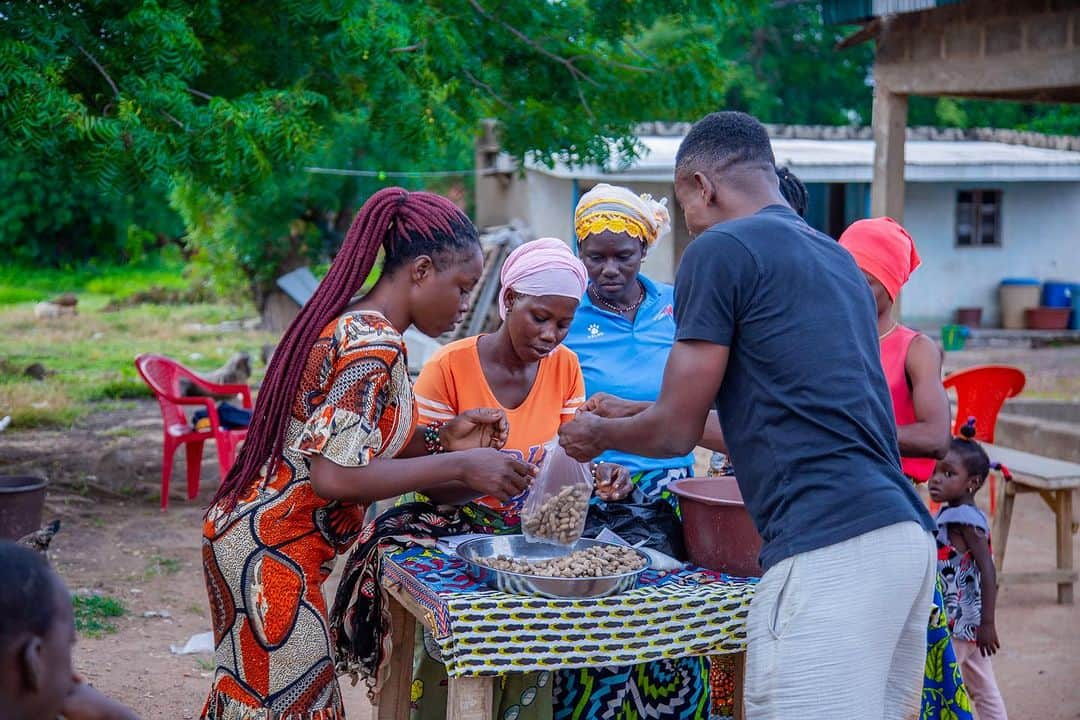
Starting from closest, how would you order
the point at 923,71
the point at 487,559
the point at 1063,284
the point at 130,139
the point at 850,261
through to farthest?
the point at 850,261 < the point at 487,559 < the point at 130,139 < the point at 923,71 < the point at 1063,284

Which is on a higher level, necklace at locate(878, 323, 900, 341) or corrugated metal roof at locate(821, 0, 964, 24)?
corrugated metal roof at locate(821, 0, 964, 24)

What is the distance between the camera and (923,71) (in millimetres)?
9789

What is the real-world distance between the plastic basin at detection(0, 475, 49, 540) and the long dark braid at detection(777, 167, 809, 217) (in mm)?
3759

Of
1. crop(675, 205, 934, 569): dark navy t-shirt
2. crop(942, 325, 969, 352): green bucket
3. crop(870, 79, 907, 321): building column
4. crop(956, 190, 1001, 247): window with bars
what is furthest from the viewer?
crop(956, 190, 1001, 247): window with bars

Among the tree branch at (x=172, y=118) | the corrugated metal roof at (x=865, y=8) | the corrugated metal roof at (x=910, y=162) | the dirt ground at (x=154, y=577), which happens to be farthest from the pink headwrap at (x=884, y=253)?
the corrugated metal roof at (x=910, y=162)

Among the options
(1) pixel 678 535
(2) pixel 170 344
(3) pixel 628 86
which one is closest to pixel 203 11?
(3) pixel 628 86

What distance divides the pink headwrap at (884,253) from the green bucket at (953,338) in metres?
14.4

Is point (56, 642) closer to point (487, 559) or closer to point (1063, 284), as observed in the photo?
point (487, 559)

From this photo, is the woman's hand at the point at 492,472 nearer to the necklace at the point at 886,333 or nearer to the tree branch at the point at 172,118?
the necklace at the point at 886,333

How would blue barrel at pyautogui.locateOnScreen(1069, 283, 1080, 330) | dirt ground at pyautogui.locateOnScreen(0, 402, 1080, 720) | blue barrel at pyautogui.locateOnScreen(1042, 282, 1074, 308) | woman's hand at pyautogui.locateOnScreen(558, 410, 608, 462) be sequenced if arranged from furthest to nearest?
blue barrel at pyautogui.locateOnScreen(1069, 283, 1080, 330) → blue barrel at pyautogui.locateOnScreen(1042, 282, 1074, 308) → dirt ground at pyautogui.locateOnScreen(0, 402, 1080, 720) → woman's hand at pyautogui.locateOnScreen(558, 410, 608, 462)

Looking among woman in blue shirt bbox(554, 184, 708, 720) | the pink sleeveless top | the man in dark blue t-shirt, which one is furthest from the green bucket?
the man in dark blue t-shirt

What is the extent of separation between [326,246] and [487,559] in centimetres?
1683

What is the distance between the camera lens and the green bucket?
17.3 metres

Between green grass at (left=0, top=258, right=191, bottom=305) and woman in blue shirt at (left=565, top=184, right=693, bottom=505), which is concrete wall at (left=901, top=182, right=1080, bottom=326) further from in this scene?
woman in blue shirt at (left=565, top=184, right=693, bottom=505)
